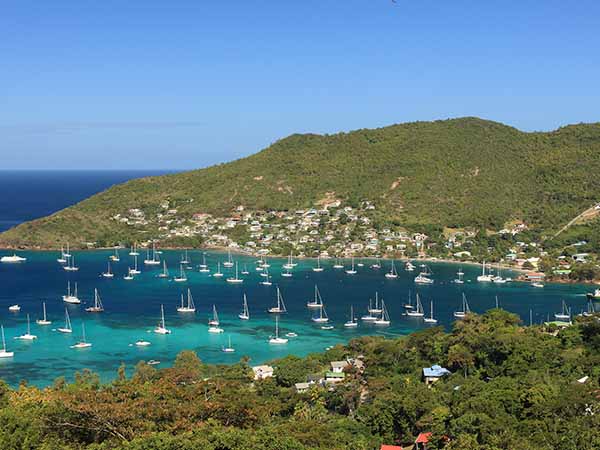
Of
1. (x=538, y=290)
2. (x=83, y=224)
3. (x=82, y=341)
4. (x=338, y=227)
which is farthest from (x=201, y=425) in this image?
(x=83, y=224)

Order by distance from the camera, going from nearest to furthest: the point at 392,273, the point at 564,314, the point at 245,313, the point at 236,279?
the point at 564,314 < the point at 245,313 < the point at 236,279 < the point at 392,273

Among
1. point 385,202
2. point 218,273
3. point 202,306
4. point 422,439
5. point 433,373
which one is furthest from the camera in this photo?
point 385,202

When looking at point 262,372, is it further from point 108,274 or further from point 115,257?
point 115,257

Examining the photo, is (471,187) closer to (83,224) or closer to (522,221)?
(522,221)

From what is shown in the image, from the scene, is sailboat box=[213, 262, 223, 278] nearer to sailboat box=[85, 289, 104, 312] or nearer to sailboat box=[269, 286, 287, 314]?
sailboat box=[269, 286, 287, 314]

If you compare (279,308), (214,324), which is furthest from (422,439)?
(279,308)

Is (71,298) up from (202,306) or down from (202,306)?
up
